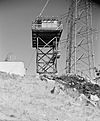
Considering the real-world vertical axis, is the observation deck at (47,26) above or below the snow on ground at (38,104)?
above

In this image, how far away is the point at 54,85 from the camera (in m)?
12.9

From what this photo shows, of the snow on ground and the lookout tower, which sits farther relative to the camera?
the lookout tower

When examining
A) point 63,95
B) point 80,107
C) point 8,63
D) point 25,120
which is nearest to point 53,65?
point 8,63

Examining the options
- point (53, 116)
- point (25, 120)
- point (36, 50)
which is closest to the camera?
point (25, 120)

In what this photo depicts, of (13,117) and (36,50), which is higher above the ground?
(36,50)

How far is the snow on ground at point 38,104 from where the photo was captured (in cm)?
809

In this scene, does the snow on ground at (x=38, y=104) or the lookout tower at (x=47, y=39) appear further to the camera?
the lookout tower at (x=47, y=39)

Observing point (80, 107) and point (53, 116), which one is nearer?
point (53, 116)

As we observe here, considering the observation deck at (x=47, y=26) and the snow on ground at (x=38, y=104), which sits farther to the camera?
the observation deck at (x=47, y=26)

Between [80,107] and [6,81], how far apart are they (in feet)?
15.0

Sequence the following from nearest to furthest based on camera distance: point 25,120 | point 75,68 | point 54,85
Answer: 1. point 25,120
2. point 54,85
3. point 75,68

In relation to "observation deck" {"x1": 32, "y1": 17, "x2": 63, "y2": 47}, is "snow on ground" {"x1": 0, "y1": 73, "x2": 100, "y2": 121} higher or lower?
lower

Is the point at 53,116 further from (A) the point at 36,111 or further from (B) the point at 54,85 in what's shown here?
(B) the point at 54,85

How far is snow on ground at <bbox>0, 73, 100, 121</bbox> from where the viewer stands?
8.09m
